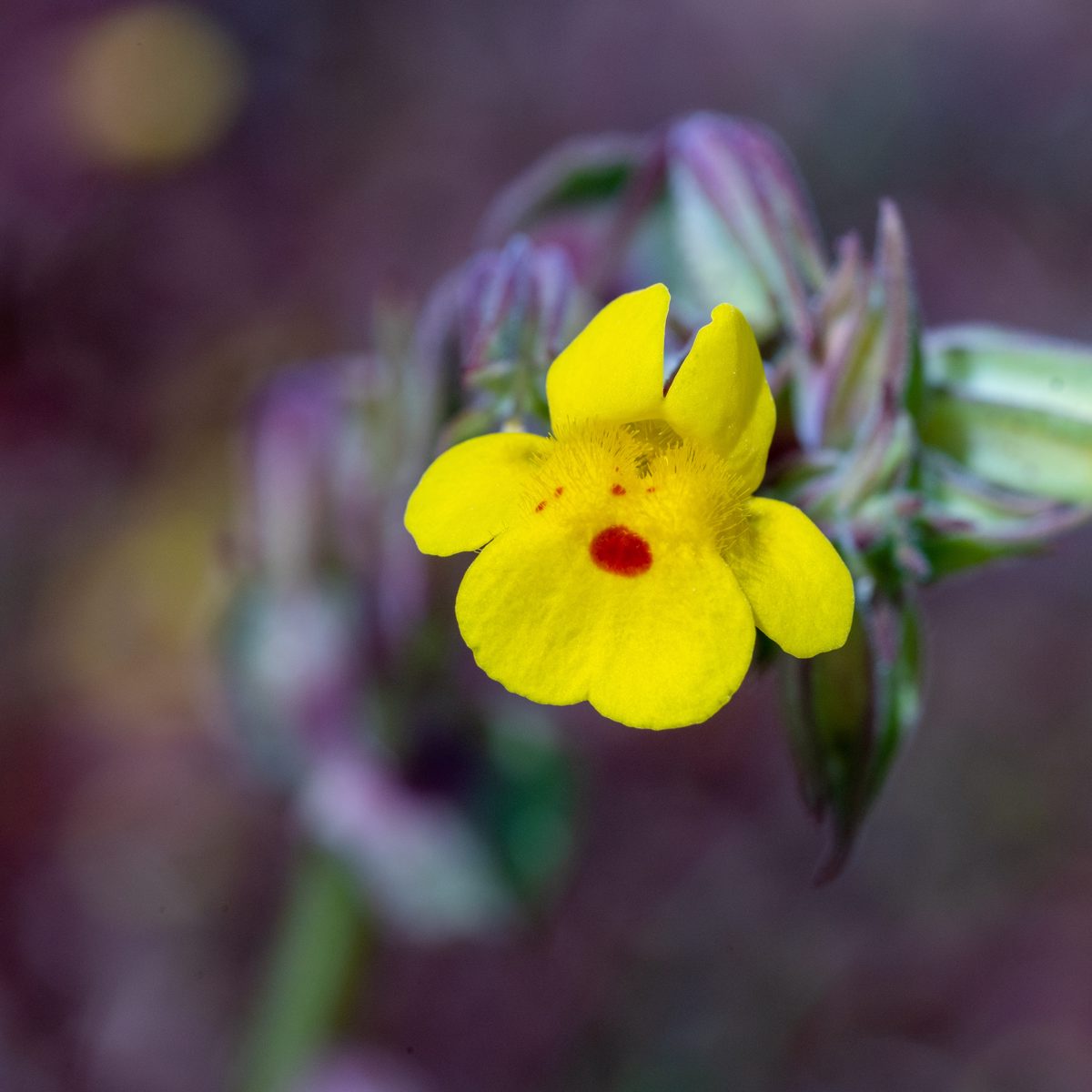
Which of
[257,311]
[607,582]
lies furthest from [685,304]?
[257,311]

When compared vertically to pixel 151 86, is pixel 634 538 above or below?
above

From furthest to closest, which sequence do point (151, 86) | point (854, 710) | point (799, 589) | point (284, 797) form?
point (151, 86), point (284, 797), point (854, 710), point (799, 589)

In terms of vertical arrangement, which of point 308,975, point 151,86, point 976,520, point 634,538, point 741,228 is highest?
point 741,228

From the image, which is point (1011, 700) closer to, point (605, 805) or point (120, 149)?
point (605, 805)

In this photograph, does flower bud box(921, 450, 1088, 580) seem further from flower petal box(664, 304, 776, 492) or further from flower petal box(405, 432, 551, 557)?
flower petal box(405, 432, 551, 557)

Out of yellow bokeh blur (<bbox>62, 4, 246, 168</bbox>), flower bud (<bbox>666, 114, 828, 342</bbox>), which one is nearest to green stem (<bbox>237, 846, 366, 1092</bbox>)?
flower bud (<bbox>666, 114, 828, 342</bbox>)

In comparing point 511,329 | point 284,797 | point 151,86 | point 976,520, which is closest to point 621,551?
point 511,329

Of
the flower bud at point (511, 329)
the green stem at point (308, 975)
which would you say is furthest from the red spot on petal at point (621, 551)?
the green stem at point (308, 975)

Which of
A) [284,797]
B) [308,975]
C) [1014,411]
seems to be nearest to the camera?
[1014,411]

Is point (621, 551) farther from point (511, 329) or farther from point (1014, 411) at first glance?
point (1014, 411)

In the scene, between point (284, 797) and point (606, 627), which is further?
point (284, 797)
